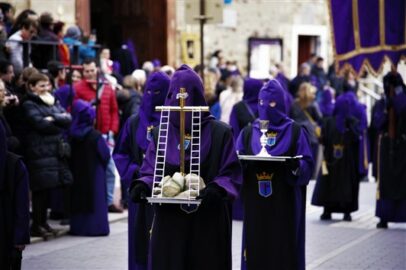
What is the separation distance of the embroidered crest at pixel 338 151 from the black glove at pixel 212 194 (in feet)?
32.4

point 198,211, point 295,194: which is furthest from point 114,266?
point 198,211

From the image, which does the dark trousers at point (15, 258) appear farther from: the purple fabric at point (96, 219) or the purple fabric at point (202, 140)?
the purple fabric at point (96, 219)

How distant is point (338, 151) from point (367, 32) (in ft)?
14.3

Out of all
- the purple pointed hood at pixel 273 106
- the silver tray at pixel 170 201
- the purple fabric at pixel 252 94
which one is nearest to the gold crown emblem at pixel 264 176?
the purple pointed hood at pixel 273 106

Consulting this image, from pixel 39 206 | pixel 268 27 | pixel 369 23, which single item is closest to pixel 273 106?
pixel 369 23

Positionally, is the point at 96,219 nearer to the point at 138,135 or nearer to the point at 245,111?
the point at 245,111

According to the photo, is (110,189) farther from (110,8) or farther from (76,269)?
(110,8)

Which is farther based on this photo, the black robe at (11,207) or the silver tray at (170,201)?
the black robe at (11,207)

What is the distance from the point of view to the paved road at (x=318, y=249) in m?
12.4

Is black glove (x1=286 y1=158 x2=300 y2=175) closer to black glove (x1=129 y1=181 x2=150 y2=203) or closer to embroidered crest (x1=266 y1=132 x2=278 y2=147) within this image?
embroidered crest (x1=266 y1=132 x2=278 y2=147)

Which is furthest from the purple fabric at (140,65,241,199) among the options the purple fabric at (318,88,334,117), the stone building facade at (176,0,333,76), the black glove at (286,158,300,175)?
the stone building facade at (176,0,333,76)

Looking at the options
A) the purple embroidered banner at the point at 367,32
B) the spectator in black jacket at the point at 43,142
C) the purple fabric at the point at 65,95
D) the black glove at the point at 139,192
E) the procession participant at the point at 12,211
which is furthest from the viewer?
the purple fabric at the point at 65,95

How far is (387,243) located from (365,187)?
28.7 feet

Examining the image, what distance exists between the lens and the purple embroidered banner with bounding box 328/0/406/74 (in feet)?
42.6
